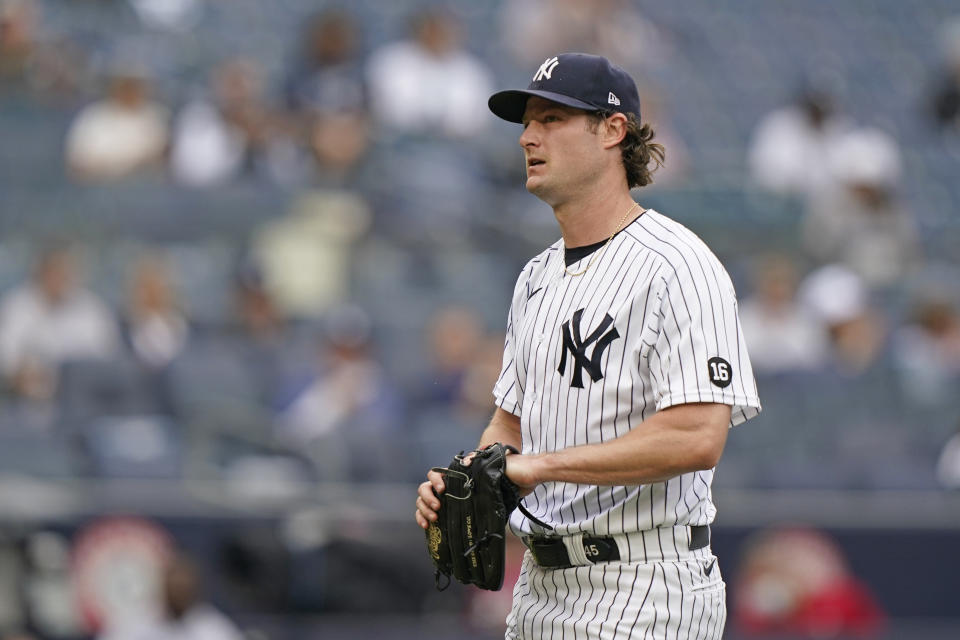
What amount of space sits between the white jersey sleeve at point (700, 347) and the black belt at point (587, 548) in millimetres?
279

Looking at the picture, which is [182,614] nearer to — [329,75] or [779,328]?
[779,328]

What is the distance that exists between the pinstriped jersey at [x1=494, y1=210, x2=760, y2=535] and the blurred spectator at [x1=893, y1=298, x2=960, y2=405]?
5.31m

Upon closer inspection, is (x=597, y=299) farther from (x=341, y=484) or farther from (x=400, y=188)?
(x=400, y=188)

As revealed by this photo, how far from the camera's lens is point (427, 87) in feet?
35.1

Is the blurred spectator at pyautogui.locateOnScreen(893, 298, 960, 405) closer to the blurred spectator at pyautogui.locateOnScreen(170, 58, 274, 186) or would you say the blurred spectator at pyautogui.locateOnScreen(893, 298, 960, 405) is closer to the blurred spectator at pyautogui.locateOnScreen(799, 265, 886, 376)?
the blurred spectator at pyautogui.locateOnScreen(799, 265, 886, 376)

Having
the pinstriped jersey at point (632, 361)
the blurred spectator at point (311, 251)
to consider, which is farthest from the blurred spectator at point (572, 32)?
the pinstriped jersey at point (632, 361)

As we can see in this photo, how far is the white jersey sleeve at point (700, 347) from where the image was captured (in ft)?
9.91

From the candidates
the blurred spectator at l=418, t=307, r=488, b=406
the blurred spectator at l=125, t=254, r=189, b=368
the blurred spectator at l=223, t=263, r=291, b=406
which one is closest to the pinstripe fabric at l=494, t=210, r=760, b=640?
the blurred spectator at l=418, t=307, r=488, b=406

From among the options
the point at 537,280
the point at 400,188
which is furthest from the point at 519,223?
the point at 537,280

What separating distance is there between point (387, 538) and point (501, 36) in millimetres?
6525

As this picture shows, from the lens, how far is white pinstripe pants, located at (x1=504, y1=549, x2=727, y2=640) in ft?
10.2

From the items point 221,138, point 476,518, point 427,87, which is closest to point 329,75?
point 427,87

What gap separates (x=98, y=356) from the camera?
26.4ft

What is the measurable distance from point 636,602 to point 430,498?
0.50 m
